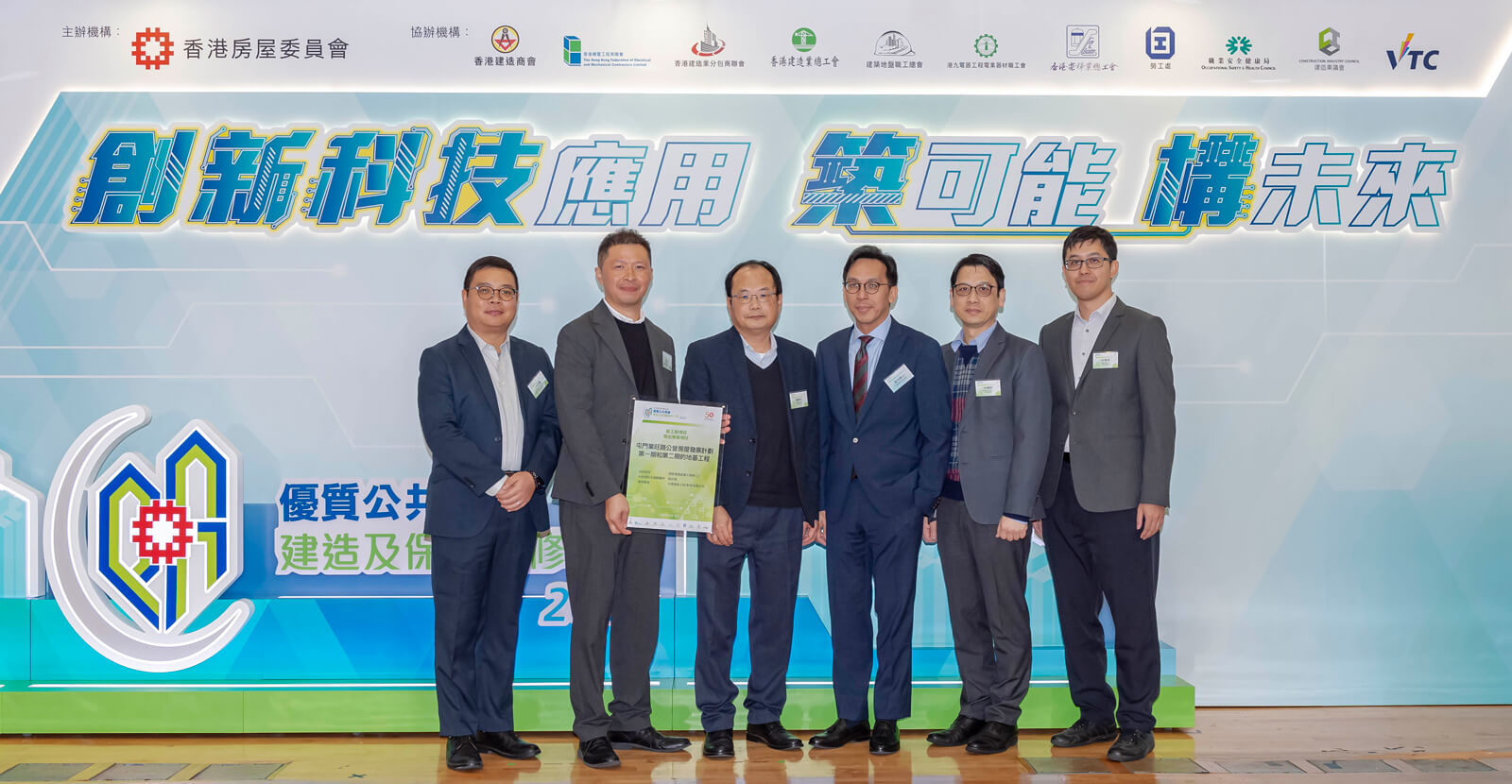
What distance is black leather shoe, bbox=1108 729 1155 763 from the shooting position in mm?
3494

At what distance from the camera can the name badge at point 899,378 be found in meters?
3.50

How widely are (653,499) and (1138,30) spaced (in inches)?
116

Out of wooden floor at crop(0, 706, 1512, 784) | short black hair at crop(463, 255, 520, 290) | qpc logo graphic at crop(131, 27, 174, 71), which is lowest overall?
wooden floor at crop(0, 706, 1512, 784)

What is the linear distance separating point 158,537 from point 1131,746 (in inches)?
146

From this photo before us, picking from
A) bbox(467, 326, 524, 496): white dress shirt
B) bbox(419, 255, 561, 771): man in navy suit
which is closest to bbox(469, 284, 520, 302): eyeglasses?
bbox(419, 255, 561, 771): man in navy suit

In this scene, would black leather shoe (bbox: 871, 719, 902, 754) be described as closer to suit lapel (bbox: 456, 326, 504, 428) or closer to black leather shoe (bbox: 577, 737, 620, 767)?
black leather shoe (bbox: 577, 737, 620, 767)

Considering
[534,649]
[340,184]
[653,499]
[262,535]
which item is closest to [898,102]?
[653,499]

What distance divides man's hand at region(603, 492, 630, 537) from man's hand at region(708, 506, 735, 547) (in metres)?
0.29

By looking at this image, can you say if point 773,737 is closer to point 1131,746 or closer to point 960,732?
point 960,732

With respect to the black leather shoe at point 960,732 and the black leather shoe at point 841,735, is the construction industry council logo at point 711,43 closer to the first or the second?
the black leather shoe at point 841,735

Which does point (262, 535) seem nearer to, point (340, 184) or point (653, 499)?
point (340, 184)

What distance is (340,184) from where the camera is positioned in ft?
14.0

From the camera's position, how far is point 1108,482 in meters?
3.50

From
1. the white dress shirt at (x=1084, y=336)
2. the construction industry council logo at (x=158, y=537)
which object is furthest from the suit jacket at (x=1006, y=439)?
the construction industry council logo at (x=158, y=537)
